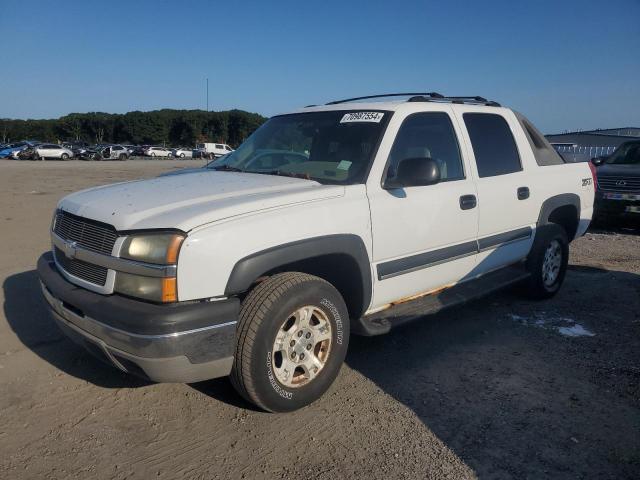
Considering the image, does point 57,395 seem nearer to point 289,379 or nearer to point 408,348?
point 289,379

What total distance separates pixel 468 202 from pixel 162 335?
8.42 ft

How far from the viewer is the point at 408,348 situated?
4.20 m

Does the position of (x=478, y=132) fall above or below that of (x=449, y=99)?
below

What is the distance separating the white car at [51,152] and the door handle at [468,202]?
154 feet

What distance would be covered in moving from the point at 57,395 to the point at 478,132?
3.76 meters

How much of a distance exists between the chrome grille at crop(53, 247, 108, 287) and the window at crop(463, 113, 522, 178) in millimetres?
2975

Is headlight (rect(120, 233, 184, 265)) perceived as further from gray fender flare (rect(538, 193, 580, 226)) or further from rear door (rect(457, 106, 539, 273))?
gray fender flare (rect(538, 193, 580, 226))

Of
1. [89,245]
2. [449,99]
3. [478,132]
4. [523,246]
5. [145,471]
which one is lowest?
[145,471]

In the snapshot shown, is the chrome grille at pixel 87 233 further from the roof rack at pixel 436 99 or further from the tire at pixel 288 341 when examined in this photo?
the roof rack at pixel 436 99

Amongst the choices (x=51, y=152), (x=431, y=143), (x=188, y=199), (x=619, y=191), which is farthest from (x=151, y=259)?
(x=51, y=152)

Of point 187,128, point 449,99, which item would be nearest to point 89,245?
point 449,99

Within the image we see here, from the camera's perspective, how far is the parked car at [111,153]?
166ft

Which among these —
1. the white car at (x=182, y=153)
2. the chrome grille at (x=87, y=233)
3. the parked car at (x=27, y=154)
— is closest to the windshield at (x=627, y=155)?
the chrome grille at (x=87, y=233)

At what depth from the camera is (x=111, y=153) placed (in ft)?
170
